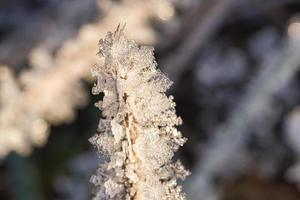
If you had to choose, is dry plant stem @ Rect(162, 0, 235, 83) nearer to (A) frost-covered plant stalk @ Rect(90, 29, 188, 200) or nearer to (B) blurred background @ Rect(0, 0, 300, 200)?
(B) blurred background @ Rect(0, 0, 300, 200)

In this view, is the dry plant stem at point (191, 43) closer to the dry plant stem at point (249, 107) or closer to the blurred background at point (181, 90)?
the blurred background at point (181, 90)

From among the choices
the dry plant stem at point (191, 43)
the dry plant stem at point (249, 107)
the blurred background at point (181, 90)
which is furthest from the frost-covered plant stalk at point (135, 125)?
the dry plant stem at point (191, 43)

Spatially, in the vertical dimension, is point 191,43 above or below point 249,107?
above

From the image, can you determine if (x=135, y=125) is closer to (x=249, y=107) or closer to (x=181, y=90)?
(x=249, y=107)

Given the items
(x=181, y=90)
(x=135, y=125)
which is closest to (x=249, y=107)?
(x=181, y=90)

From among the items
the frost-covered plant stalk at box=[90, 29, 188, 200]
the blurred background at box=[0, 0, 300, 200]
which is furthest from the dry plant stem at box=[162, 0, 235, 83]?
the frost-covered plant stalk at box=[90, 29, 188, 200]
